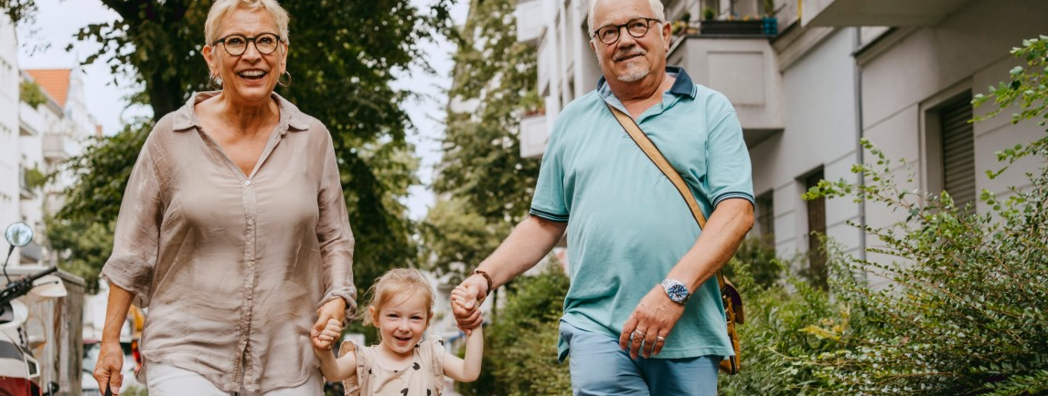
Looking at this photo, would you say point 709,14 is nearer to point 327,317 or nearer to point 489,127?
point 489,127

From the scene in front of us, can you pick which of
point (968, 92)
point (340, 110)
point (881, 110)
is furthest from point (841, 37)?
point (340, 110)

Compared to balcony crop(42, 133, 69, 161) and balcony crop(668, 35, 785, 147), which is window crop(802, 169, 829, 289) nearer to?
balcony crop(668, 35, 785, 147)

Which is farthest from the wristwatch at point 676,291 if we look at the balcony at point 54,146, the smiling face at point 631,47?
the balcony at point 54,146

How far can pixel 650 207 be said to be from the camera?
14.7 feet

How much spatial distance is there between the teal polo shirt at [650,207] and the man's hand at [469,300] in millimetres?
284

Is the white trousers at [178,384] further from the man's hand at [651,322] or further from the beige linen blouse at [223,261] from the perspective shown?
the man's hand at [651,322]

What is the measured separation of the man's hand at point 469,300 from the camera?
15.3 ft

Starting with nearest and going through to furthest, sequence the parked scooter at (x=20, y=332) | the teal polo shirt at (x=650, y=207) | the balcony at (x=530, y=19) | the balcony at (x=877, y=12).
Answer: the teal polo shirt at (x=650, y=207) → the parked scooter at (x=20, y=332) → the balcony at (x=877, y=12) → the balcony at (x=530, y=19)

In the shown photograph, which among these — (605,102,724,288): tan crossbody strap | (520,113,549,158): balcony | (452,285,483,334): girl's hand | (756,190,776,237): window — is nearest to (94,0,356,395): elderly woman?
(452,285,483,334): girl's hand

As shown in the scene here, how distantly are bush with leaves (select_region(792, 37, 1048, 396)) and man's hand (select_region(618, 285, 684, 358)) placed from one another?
5.39 feet

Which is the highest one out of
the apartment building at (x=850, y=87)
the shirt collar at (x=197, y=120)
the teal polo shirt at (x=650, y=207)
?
the apartment building at (x=850, y=87)

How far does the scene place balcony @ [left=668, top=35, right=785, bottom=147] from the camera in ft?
64.4

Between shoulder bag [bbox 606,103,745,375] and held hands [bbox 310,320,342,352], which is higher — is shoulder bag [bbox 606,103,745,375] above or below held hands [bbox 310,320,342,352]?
above

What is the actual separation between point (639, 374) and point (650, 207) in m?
0.51
